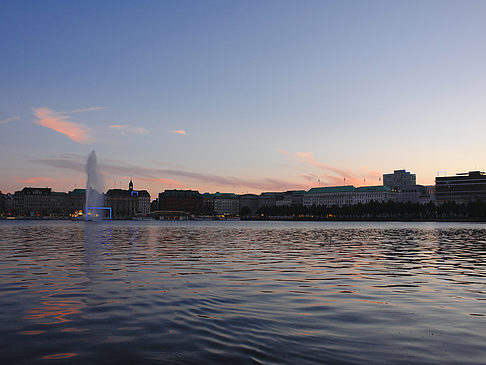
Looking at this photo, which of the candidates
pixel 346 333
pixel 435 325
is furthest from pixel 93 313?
pixel 435 325

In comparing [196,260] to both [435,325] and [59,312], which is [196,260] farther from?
[435,325]

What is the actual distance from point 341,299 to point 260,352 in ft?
24.7

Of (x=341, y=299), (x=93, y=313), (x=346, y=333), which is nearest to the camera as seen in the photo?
(x=346, y=333)

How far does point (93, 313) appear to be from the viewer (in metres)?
14.0

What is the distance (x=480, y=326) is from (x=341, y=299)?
504 cm

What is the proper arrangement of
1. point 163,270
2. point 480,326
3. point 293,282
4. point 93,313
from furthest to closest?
1. point 163,270
2. point 293,282
3. point 93,313
4. point 480,326

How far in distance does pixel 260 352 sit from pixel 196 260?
2159cm

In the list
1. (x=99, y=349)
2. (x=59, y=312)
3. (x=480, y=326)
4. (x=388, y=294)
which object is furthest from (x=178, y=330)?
(x=388, y=294)

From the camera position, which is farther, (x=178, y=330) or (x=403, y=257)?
(x=403, y=257)

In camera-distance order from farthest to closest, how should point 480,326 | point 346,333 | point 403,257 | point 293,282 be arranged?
point 403,257
point 293,282
point 480,326
point 346,333

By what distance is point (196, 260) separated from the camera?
103 feet

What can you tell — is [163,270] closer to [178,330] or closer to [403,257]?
[178,330]

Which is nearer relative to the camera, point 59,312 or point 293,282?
point 59,312

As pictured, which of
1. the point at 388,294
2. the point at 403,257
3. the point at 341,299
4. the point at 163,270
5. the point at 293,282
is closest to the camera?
the point at 341,299
